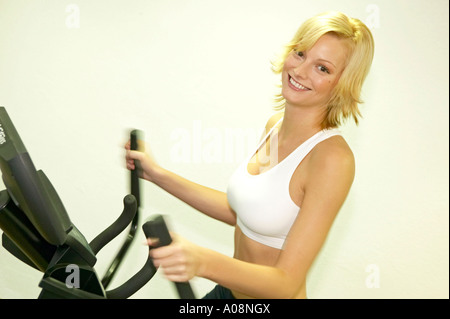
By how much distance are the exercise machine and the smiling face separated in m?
0.60

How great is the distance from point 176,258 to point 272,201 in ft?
1.40

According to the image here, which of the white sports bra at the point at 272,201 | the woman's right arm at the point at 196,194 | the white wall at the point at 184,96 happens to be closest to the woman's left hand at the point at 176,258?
the white sports bra at the point at 272,201

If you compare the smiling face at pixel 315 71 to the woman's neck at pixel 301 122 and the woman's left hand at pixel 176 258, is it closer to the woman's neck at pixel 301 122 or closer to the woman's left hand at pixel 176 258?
the woman's neck at pixel 301 122

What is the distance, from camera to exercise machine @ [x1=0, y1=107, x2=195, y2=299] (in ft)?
3.27

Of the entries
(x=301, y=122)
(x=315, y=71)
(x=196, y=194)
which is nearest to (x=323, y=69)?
(x=315, y=71)

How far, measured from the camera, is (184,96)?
2.56 meters

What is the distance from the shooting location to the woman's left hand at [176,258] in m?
0.96

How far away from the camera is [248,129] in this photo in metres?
2.58

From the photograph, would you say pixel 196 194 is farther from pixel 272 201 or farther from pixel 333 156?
pixel 333 156

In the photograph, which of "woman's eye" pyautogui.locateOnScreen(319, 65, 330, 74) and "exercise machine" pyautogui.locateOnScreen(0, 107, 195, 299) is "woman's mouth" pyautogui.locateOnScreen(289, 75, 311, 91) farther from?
"exercise machine" pyautogui.locateOnScreen(0, 107, 195, 299)

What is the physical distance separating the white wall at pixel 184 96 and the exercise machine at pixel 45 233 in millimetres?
1320

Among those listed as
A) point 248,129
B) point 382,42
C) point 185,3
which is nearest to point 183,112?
point 248,129

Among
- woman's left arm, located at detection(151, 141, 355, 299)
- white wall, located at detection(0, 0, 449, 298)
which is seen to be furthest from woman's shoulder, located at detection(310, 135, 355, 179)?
white wall, located at detection(0, 0, 449, 298)

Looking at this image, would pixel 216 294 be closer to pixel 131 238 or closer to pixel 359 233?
pixel 131 238
